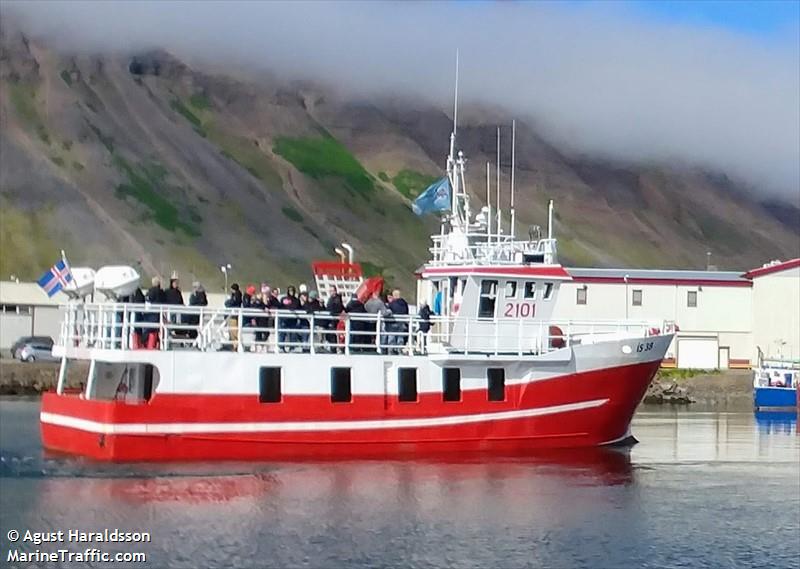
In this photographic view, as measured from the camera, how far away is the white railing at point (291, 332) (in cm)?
3294

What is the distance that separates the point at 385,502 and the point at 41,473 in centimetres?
851

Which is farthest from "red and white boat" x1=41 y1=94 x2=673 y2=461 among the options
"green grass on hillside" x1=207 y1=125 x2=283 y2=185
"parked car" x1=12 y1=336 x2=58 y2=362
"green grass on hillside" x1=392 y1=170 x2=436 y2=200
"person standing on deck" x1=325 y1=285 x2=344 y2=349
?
"green grass on hillside" x1=392 y1=170 x2=436 y2=200

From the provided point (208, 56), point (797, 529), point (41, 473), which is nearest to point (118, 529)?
point (41, 473)

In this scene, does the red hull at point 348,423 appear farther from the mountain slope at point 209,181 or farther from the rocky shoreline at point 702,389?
the mountain slope at point 209,181

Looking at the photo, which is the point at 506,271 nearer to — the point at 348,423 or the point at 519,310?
the point at 519,310

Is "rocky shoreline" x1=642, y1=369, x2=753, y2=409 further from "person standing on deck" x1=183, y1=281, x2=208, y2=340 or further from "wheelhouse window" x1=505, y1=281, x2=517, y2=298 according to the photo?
"person standing on deck" x1=183, y1=281, x2=208, y2=340

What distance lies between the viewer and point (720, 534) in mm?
26562

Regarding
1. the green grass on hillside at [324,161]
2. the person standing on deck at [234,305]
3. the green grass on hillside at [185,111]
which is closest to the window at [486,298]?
the person standing on deck at [234,305]

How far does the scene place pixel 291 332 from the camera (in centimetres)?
3400

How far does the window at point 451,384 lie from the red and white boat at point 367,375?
0.04 meters

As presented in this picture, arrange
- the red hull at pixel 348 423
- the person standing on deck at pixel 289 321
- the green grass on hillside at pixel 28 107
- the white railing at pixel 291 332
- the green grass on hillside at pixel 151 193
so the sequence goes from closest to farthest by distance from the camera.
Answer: the red hull at pixel 348 423
the white railing at pixel 291 332
the person standing on deck at pixel 289 321
the green grass on hillside at pixel 151 193
the green grass on hillside at pixel 28 107

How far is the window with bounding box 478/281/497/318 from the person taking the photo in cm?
3647

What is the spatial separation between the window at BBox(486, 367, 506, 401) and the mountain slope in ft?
281

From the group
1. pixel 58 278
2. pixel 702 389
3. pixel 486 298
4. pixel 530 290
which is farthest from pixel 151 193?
pixel 486 298
